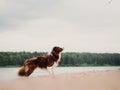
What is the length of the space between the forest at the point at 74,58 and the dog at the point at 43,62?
0.10ft

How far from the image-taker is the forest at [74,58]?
7.25 feet

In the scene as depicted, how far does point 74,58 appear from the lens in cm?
229

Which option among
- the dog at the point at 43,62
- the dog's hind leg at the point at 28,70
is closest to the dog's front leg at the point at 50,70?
the dog at the point at 43,62

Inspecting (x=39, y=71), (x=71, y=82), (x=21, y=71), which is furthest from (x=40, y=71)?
(x=71, y=82)

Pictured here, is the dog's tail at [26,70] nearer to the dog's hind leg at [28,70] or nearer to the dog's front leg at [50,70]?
the dog's hind leg at [28,70]

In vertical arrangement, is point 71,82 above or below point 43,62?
below

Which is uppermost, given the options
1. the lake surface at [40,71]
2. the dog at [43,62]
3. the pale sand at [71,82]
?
the dog at [43,62]

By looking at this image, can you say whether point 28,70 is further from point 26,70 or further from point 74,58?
point 74,58

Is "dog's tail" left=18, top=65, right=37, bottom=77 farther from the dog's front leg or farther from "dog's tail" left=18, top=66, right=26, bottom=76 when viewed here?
the dog's front leg

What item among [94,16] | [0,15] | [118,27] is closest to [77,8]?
[94,16]

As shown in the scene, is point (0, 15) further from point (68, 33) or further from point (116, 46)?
point (116, 46)

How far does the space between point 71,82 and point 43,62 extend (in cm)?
24

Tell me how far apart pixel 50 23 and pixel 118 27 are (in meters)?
0.51

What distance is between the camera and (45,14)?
2.27 meters
